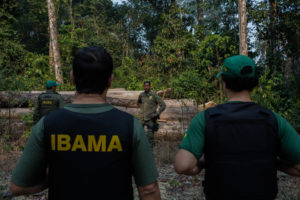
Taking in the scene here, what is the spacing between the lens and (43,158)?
4.79 feet

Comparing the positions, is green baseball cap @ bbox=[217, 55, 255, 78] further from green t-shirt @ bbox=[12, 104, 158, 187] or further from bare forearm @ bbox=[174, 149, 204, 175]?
green t-shirt @ bbox=[12, 104, 158, 187]

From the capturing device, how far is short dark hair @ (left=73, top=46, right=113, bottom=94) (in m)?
1.48

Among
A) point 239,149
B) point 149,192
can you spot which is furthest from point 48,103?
point 239,149

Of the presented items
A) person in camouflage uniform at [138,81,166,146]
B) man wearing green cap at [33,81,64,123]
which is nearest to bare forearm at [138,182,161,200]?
man wearing green cap at [33,81,64,123]

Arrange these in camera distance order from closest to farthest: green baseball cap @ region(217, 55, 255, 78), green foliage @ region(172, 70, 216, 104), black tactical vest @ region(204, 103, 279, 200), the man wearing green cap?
1. black tactical vest @ region(204, 103, 279, 200)
2. green baseball cap @ region(217, 55, 255, 78)
3. the man wearing green cap
4. green foliage @ region(172, 70, 216, 104)

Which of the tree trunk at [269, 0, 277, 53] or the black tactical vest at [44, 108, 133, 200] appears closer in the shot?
the black tactical vest at [44, 108, 133, 200]

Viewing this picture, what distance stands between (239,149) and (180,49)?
17.1 meters

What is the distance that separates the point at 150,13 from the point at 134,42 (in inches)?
171

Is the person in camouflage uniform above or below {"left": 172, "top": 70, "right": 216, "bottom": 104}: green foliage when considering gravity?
below

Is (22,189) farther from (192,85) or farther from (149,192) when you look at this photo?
(192,85)

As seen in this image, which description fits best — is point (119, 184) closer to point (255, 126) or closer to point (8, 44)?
point (255, 126)

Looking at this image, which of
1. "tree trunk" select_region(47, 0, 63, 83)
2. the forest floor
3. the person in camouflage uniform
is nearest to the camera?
the forest floor

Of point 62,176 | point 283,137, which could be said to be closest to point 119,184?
point 62,176

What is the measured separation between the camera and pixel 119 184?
1.44 meters
